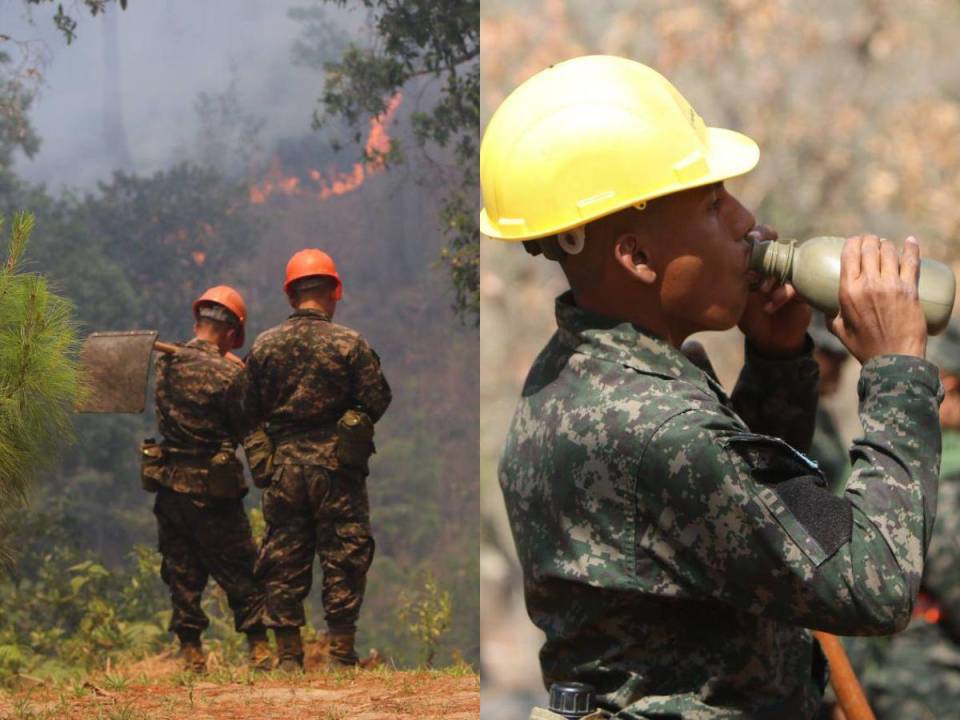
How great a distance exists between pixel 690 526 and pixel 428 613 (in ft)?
15.6

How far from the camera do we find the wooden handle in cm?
314

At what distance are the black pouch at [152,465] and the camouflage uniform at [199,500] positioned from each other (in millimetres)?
34

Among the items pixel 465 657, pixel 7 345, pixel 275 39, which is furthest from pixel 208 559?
pixel 275 39

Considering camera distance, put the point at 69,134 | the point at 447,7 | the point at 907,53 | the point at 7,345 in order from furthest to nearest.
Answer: the point at 69,134
the point at 447,7
the point at 7,345
the point at 907,53

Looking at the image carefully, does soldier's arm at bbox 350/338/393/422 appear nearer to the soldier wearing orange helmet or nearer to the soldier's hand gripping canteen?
the soldier wearing orange helmet

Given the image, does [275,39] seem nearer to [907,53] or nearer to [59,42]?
[59,42]

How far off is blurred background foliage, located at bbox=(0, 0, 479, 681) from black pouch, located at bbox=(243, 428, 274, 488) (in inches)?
9.4

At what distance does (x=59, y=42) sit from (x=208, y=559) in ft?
7.73

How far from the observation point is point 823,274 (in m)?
1.91

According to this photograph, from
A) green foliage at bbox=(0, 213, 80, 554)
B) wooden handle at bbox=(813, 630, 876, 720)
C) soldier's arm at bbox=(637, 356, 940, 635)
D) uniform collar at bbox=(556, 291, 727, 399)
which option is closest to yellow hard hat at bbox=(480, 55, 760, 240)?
uniform collar at bbox=(556, 291, 727, 399)

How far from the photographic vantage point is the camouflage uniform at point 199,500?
593cm

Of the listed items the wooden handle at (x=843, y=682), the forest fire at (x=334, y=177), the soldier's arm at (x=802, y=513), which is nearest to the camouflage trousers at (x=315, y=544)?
the forest fire at (x=334, y=177)

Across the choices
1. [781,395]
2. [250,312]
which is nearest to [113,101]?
[250,312]

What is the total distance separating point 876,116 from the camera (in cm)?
380
